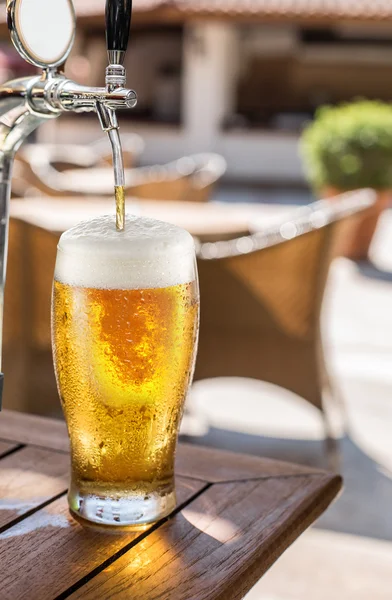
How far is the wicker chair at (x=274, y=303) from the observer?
263cm

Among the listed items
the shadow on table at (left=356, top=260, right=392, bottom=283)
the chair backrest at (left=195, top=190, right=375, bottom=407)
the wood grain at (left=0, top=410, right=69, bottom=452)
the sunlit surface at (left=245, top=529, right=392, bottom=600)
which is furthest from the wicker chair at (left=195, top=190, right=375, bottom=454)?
the shadow on table at (left=356, top=260, right=392, bottom=283)

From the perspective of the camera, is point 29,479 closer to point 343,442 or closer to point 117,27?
point 117,27

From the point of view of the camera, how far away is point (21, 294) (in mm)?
2584

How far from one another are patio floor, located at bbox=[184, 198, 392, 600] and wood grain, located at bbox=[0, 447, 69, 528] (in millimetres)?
1141

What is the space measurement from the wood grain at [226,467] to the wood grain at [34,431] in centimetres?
14

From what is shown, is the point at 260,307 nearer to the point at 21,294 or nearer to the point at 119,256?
the point at 21,294

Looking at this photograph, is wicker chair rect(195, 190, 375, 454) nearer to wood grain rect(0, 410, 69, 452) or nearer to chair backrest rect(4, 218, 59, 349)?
chair backrest rect(4, 218, 59, 349)

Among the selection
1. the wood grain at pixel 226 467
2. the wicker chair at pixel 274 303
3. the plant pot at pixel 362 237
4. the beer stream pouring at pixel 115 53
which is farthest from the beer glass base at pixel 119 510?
the plant pot at pixel 362 237

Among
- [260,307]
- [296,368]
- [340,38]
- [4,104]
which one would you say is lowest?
[296,368]

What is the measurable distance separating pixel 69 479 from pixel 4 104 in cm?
39

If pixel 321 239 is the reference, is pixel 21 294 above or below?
below

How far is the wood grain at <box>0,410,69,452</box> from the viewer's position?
104 centimetres

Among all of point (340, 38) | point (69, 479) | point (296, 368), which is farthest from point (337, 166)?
point (340, 38)

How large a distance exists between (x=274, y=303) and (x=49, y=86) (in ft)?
6.37
